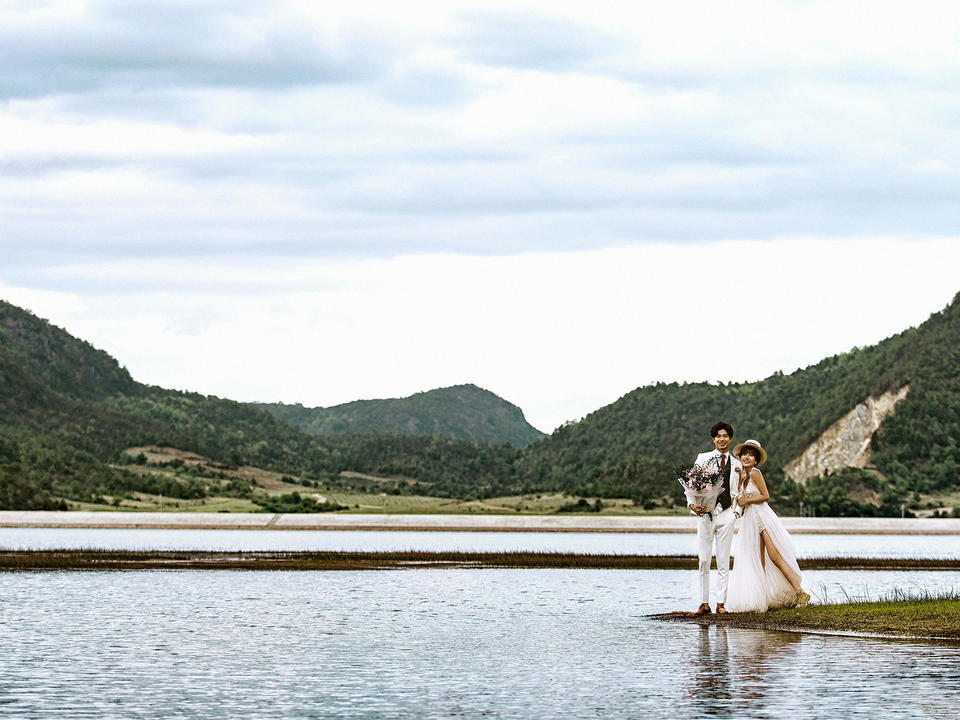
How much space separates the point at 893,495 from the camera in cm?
15762

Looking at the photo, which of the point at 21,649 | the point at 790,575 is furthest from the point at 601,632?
the point at 21,649

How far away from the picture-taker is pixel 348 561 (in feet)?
211

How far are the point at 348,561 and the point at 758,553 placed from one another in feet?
125

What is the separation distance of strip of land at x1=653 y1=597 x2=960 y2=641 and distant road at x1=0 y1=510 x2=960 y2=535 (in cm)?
10719

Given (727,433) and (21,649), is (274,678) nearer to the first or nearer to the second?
(21,649)

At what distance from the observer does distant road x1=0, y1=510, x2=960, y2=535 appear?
13562cm

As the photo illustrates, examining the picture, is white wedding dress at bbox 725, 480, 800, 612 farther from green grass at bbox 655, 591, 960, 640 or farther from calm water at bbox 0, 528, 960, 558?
calm water at bbox 0, 528, 960, 558

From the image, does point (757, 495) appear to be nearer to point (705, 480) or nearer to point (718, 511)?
point (718, 511)

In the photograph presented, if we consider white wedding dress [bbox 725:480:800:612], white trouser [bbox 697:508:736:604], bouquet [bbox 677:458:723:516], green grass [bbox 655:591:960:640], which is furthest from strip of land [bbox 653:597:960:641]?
bouquet [bbox 677:458:723:516]

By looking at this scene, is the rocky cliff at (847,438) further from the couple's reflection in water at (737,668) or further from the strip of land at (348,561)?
the couple's reflection in water at (737,668)

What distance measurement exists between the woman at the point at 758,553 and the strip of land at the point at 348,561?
103ft

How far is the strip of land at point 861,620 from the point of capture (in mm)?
26266

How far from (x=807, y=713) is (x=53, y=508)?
138895 mm

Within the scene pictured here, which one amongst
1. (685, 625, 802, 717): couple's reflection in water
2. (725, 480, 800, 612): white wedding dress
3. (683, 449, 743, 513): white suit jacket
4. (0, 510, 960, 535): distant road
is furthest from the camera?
Result: (0, 510, 960, 535): distant road
